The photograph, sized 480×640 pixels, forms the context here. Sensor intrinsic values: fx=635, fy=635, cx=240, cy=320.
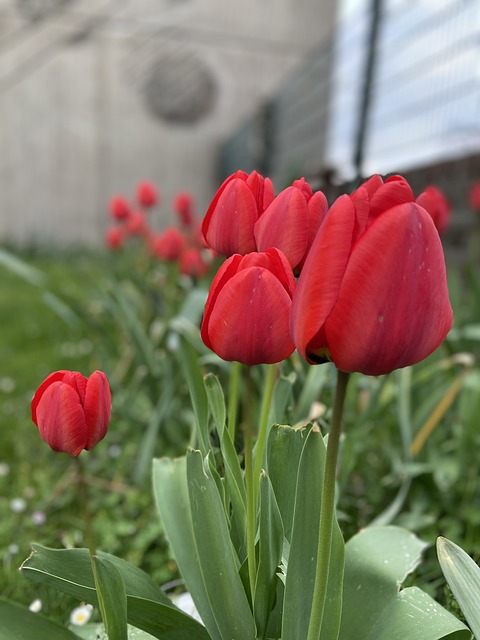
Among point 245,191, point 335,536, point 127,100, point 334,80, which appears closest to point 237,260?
point 245,191

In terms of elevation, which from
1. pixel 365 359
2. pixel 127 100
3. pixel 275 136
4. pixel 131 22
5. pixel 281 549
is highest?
pixel 131 22

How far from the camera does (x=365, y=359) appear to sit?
0.35m

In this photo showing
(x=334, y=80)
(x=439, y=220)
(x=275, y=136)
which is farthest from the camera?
(x=275, y=136)

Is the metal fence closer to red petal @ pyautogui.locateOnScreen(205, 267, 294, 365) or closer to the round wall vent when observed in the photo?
red petal @ pyautogui.locateOnScreen(205, 267, 294, 365)

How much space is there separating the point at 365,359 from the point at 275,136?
5906 mm

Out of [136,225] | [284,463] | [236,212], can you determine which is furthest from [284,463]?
[136,225]

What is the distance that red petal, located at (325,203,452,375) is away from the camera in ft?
1.10

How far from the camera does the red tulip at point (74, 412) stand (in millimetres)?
461

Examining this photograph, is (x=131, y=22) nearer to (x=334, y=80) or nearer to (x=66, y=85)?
(x=66, y=85)

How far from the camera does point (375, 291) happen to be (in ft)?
1.10

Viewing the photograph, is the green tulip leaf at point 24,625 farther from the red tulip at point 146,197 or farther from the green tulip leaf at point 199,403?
the red tulip at point 146,197

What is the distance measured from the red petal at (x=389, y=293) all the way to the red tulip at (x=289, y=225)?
0.43ft

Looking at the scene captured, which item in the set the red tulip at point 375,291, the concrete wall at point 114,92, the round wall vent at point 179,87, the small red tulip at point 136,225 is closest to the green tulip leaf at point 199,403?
the red tulip at point 375,291

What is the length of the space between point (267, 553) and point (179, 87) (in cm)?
727
